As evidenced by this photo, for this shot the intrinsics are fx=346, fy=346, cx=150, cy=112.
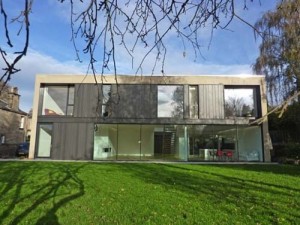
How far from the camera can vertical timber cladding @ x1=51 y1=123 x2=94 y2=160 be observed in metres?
22.9

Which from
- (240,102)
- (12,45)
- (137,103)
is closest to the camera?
(12,45)

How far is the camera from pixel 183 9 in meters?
2.37

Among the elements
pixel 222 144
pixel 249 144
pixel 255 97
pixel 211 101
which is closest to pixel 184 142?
pixel 222 144

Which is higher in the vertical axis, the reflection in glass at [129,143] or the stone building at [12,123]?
the stone building at [12,123]

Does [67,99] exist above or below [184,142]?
above

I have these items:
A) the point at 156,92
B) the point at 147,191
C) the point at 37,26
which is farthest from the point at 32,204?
the point at 156,92

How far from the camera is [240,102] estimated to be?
23781mm

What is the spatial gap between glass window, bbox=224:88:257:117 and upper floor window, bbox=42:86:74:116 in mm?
10683

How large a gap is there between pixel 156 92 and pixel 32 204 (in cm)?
1676

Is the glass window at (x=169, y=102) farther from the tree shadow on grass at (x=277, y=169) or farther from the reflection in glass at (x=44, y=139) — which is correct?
the reflection in glass at (x=44, y=139)

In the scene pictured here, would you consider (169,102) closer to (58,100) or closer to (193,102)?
(193,102)

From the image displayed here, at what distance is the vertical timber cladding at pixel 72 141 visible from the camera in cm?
2286

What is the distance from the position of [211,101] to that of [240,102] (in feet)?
6.75

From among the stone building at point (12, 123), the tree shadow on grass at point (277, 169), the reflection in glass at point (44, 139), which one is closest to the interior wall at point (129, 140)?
the reflection in glass at point (44, 139)
